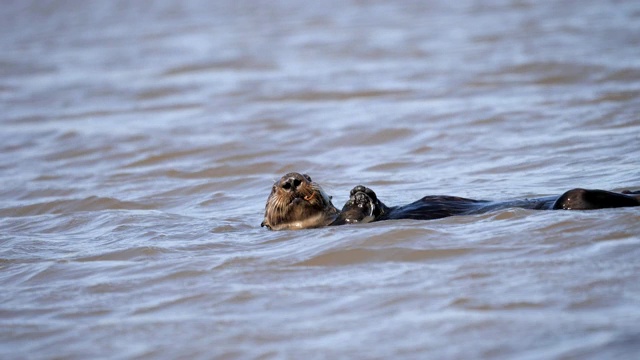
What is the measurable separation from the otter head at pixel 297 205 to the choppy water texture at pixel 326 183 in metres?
0.17

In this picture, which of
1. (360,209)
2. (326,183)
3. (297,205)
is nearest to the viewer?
(360,209)

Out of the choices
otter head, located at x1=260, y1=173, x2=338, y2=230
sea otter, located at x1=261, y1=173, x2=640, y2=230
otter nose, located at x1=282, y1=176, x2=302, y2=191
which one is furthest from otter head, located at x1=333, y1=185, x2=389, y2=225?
otter nose, located at x1=282, y1=176, x2=302, y2=191

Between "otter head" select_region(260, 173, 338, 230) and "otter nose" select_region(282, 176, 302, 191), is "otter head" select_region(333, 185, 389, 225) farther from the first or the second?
"otter nose" select_region(282, 176, 302, 191)

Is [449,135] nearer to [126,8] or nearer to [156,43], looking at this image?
[156,43]

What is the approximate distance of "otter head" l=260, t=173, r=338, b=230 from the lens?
6.65m

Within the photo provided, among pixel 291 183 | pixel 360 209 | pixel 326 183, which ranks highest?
pixel 291 183

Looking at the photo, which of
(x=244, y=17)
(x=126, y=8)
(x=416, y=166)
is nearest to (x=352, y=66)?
(x=416, y=166)

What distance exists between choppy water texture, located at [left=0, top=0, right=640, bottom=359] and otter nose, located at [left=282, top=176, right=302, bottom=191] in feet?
1.13

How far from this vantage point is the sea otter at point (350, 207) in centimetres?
649

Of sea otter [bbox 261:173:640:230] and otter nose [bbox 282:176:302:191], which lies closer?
sea otter [bbox 261:173:640:230]

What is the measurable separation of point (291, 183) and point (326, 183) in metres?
2.43

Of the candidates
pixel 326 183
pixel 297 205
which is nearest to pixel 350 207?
pixel 297 205

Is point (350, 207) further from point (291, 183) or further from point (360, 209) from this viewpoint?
point (291, 183)

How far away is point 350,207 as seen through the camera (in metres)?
6.62
